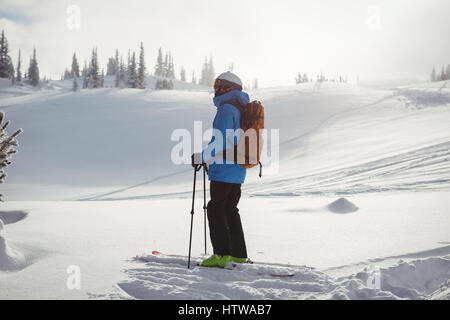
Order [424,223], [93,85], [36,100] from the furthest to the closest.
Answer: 1. [93,85]
2. [36,100]
3. [424,223]

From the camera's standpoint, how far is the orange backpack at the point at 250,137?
3846mm

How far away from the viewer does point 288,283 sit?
320 cm

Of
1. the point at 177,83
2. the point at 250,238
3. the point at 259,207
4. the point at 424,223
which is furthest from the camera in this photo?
the point at 177,83

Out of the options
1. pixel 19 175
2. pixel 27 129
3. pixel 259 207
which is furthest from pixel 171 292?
pixel 27 129

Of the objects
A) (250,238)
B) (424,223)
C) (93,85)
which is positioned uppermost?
(93,85)

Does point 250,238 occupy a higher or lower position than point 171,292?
lower

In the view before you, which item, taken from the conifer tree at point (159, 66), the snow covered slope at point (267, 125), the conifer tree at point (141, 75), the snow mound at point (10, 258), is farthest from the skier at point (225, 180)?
the conifer tree at point (159, 66)

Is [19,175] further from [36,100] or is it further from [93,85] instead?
[93,85]

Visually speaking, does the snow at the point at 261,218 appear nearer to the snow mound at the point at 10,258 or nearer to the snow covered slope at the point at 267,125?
the snow mound at the point at 10,258

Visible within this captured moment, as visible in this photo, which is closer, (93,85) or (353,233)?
(353,233)

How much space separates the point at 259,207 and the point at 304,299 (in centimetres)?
546

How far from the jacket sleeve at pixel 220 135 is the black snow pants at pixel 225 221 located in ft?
1.30

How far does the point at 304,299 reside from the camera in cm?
283

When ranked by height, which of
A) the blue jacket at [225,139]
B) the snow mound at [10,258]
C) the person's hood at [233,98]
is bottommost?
the snow mound at [10,258]
